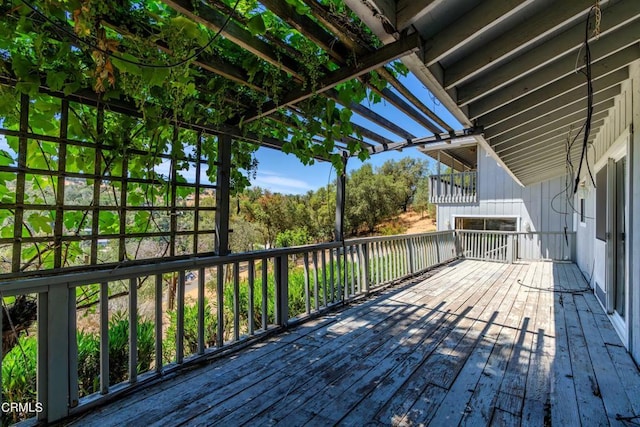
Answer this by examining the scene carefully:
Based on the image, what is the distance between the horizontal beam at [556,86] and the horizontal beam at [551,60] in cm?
2

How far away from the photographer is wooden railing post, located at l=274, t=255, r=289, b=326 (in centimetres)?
311

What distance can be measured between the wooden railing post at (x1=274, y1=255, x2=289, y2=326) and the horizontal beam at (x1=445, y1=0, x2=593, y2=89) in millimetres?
2142

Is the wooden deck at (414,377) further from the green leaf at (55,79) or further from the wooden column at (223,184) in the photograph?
the green leaf at (55,79)

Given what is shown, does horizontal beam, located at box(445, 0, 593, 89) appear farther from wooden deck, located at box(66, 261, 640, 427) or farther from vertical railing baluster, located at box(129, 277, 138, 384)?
vertical railing baluster, located at box(129, 277, 138, 384)

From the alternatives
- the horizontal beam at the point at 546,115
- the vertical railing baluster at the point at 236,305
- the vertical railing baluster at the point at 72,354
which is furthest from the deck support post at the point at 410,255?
the vertical railing baluster at the point at 72,354

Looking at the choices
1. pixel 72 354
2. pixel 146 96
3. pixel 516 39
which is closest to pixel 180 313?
pixel 72 354

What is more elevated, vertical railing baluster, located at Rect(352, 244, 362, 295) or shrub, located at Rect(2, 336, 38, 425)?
vertical railing baluster, located at Rect(352, 244, 362, 295)

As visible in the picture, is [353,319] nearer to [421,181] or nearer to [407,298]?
[407,298]

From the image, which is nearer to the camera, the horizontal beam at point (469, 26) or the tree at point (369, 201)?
the horizontal beam at point (469, 26)

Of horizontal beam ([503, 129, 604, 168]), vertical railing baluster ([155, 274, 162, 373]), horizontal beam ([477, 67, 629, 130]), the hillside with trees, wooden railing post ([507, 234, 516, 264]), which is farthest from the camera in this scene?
the hillside with trees

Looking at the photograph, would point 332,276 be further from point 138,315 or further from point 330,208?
point 330,208

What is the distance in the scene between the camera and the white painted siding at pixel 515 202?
842cm

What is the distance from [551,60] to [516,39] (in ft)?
1.34

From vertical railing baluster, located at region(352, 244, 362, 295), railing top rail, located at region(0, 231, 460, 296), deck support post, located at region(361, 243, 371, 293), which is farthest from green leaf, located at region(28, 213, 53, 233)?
deck support post, located at region(361, 243, 371, 293)
